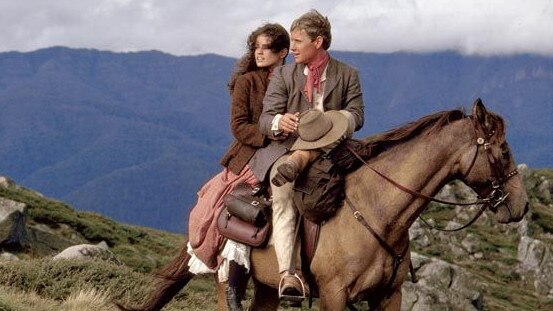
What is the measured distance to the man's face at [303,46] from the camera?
27.8 ft

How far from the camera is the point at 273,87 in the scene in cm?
859

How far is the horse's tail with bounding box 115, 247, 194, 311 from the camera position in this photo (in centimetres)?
995

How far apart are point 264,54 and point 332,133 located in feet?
4.69

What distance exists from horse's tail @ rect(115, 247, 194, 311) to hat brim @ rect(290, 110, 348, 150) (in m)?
2.55

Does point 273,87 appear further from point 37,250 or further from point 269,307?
point 37,250

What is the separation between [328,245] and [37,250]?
17.1m

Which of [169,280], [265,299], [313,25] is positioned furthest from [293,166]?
[169,280]

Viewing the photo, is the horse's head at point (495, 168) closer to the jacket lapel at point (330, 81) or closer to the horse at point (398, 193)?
the horse at point (398, 193)

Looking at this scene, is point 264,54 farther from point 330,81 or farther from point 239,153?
point 239,153

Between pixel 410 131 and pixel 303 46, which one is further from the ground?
pixel 303 46

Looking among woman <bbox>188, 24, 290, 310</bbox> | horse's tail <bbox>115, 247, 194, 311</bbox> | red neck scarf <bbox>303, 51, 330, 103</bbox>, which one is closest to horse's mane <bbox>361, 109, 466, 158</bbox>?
red neck scarf <bbox>303, 51, 330, 103</bbox>

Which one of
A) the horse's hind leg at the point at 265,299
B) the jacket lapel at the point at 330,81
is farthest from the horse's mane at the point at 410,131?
the horse's hind leg at the point at 265,299

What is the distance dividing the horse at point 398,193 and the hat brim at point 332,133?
1.72 feet

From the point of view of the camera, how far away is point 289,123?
823 centimetres
